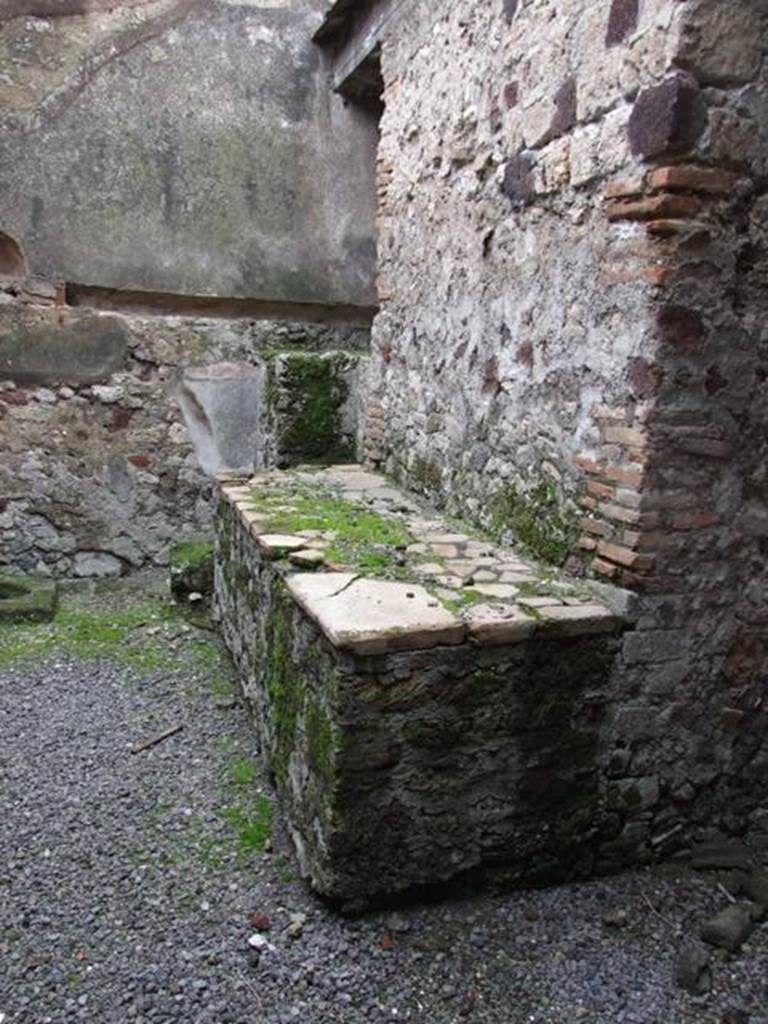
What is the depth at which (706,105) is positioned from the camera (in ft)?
7.03

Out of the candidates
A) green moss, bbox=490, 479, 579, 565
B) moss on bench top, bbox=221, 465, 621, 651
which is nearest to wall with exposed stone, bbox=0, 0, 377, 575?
moss on bench top, bbox=221, 465, 621, 651

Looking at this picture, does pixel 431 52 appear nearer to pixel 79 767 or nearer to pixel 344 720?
pixel 344 720

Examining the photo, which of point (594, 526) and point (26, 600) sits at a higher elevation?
point (594, 526)

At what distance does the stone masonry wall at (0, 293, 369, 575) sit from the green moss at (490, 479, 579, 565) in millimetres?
2034

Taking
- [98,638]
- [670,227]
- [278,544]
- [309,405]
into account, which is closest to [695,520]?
[670,227]

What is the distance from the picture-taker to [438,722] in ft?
7.36

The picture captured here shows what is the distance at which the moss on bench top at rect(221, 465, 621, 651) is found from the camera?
7.31 ft

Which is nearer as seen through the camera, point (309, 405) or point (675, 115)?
point (675, 115)

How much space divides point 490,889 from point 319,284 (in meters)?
4.33

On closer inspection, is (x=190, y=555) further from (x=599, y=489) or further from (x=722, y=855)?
(x=722, y=855)

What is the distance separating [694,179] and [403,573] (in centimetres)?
144

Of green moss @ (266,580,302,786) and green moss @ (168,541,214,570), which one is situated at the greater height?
green moss @ (266,580,302,786)

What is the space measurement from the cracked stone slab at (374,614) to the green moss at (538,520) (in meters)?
0.54

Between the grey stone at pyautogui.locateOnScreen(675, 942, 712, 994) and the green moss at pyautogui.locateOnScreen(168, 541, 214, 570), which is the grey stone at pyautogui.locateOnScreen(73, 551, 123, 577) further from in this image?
the grey stone at pyautogui.locateOnScreen(675, 942, 712, 994)
